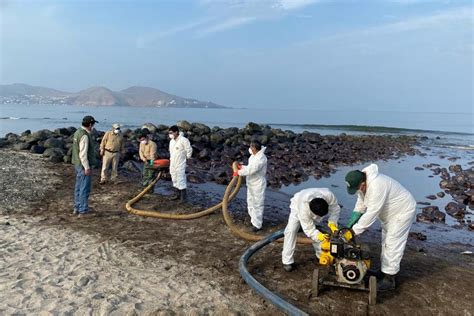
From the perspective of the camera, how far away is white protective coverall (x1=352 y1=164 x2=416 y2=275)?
5.25 metres

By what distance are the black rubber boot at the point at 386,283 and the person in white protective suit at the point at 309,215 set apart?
1.04 meters

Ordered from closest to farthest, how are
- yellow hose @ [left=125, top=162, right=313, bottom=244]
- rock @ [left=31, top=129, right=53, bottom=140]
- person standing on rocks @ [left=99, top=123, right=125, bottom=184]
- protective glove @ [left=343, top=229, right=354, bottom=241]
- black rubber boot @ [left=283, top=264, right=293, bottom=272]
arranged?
protective glove @ [left=343, top=229, right=354, bottom=241] → black rubber boot @ [left=283, top=264, right=293, bottom=272] → yellow hose @ [left=125, top=162, right=313, bottom=244] → person standing on rocks @ [left=99, top=123, right=125, bottom=184] → rock @ [left=31, top=129, right=53, bottom=140]

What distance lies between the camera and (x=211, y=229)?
863 cm

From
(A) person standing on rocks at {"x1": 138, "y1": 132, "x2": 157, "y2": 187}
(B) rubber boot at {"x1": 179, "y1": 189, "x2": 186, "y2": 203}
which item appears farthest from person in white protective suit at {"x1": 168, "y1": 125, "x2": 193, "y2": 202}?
(A) person standing on rocks at {"x1": 138, "y1": 132, "x2": 157, "y2": 187}

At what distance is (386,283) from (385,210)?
111 cm

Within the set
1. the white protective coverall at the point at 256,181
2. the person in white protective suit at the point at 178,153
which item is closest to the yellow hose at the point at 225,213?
the white protective coverall at the point at 256,181

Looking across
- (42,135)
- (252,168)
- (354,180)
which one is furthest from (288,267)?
(42,135)

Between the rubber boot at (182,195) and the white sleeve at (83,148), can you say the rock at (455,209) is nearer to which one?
the rubber boot at (182,195)

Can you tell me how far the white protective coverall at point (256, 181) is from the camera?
7.98m

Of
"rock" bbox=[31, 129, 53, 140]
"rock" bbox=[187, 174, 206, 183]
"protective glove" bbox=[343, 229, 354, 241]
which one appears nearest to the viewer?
"protective glove" bbox=[343, 229, 354, 241]

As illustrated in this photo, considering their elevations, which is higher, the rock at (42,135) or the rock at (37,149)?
the rock at (42,135)

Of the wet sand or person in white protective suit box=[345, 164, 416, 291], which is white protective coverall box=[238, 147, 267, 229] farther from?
person in white protective suit box=[345, 164, 416, 291]

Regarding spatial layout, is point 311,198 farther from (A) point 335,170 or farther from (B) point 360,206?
(A) point 335,170

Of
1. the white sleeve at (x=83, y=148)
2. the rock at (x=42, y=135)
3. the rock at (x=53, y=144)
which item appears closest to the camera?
the white sleeve at (x=83, y=148)
